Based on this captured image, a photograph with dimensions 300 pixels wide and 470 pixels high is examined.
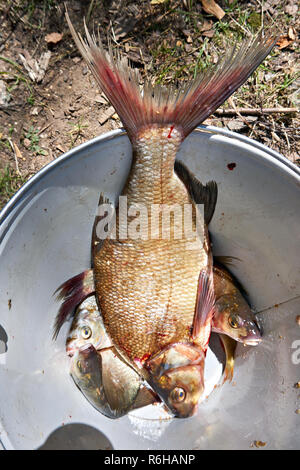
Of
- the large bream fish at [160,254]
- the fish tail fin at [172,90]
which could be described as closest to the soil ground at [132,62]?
the large bream fish at [160,254]

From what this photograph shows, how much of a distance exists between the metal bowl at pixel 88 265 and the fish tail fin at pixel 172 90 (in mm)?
71

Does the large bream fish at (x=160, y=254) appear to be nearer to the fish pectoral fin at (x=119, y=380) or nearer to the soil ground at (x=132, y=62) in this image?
the fish pectoral fin at (x=119, y=380)

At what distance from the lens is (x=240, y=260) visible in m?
1.53

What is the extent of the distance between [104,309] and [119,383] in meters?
0.32

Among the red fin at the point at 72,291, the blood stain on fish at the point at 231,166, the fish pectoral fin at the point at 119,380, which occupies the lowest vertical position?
the fish pectoral fin at the point at 119,380

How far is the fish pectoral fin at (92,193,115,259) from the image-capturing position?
4.68 ft

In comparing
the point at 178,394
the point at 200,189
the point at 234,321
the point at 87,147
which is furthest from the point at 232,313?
the point at 87,147

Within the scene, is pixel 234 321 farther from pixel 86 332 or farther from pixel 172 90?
pixel 172 90

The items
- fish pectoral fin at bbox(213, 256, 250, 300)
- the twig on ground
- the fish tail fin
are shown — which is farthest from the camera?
the twig on ground

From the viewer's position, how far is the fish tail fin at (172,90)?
1.14 meters

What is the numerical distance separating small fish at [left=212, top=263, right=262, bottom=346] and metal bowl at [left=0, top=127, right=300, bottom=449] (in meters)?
0.06

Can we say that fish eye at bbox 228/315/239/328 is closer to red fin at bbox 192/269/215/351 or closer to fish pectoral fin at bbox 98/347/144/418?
red fin at bbox 192/269/215/351

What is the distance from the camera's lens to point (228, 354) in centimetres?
159

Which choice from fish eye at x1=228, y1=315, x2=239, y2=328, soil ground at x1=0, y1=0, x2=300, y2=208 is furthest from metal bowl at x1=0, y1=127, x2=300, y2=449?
soil ground at x1=0, y1=0, x2=300, y2=208
